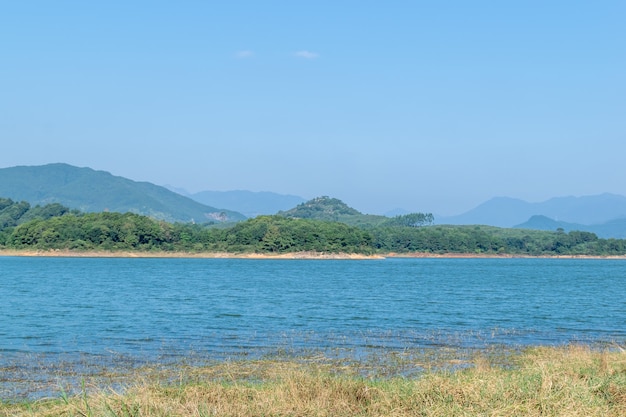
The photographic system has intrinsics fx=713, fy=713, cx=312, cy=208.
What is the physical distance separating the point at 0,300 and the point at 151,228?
397 feet

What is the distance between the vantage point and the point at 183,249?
17288cm

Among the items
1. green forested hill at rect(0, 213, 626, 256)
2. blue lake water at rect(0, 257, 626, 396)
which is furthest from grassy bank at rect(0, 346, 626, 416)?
green forested hill at rect(0, 213, 626, 256)

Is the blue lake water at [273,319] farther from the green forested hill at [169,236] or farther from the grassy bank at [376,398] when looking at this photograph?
the green forested hill at [169,236]

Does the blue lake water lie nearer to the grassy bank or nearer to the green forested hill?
the grassy bank

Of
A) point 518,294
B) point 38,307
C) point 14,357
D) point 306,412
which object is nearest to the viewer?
point 306,412

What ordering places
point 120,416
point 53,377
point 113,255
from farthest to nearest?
point 113,255, point 53,377, point 120,416

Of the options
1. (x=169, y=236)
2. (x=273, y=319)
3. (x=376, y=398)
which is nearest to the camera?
(x=376, y=398)

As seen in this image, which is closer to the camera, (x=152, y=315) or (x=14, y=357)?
(x=14, y=357)

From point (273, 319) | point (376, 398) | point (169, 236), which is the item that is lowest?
point (273, 319)

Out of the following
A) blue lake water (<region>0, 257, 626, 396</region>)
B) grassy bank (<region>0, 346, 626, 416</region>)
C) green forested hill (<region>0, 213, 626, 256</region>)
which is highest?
green forested hill (<region>0, 213, 626, 256</region>)

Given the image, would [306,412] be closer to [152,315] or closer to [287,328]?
[287,328]

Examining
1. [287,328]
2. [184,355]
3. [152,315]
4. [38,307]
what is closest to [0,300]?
[38,307]

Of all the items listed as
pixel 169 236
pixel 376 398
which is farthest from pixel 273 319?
pixel 169 236

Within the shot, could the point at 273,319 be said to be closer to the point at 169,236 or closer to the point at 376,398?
the point at 376,398
